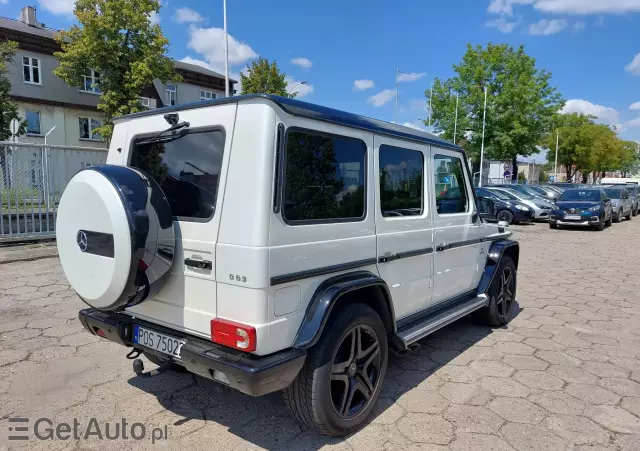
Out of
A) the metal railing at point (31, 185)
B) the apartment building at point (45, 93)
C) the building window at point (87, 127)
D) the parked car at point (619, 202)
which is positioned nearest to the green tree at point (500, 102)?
the parked car at point (619, 202)

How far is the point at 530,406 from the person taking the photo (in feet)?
10.5

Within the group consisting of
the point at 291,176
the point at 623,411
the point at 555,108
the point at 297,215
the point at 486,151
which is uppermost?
the point at 555,108

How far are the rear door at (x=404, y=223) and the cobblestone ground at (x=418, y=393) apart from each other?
0.80 meters

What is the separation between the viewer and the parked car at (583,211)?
15.6 m

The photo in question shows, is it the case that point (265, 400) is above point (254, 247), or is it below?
below

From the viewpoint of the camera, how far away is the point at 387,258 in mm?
3078

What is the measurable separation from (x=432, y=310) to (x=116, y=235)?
8.75 feet

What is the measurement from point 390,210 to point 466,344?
212 centimetres

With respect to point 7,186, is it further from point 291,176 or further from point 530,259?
Answer: point 530,259

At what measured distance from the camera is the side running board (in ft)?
10.5

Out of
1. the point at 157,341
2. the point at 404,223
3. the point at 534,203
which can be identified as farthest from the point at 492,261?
the point at 534,203

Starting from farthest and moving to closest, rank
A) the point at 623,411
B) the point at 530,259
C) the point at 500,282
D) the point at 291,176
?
the point at 530,259, the point at 500,282, the point at 623,411, the point at 291,176

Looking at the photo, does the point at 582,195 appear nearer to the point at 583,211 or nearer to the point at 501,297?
the point at 583,211

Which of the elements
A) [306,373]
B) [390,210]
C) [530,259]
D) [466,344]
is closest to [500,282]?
[466,344]
